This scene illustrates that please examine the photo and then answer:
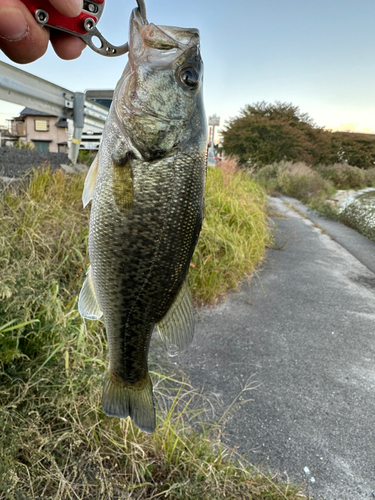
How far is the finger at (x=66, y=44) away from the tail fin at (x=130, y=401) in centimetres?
105

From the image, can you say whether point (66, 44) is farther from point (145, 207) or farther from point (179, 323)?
point (179, 323)

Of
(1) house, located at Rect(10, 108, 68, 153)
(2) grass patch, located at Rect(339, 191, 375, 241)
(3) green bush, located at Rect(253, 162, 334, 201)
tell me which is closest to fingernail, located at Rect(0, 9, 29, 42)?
(2) grass patch, located at Rect(339, 191, 375, 241)

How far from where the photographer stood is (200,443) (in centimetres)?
256

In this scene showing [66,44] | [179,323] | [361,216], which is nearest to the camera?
[179,323]

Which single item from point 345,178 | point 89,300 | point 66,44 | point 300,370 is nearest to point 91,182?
point 89,300

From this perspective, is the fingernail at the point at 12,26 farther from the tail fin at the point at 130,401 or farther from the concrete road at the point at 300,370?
the concrete road at the point at 300,370

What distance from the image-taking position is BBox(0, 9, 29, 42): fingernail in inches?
38.1

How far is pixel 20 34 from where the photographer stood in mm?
1026

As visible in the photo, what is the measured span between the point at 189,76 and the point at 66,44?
433 millimetres

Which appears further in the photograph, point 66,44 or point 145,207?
point 66,44

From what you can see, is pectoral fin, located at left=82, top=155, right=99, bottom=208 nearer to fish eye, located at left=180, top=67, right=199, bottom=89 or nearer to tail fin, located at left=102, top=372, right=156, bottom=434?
fish eye, located at left=180, top=67, right=199, bottom=89

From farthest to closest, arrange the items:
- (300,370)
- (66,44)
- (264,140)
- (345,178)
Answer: (264,140), (345,178), (300,370), (66,44)

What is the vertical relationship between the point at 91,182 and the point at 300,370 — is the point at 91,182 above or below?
above

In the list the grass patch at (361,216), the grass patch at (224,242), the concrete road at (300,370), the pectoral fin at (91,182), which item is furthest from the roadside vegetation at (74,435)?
the grass patch at (361,216)
